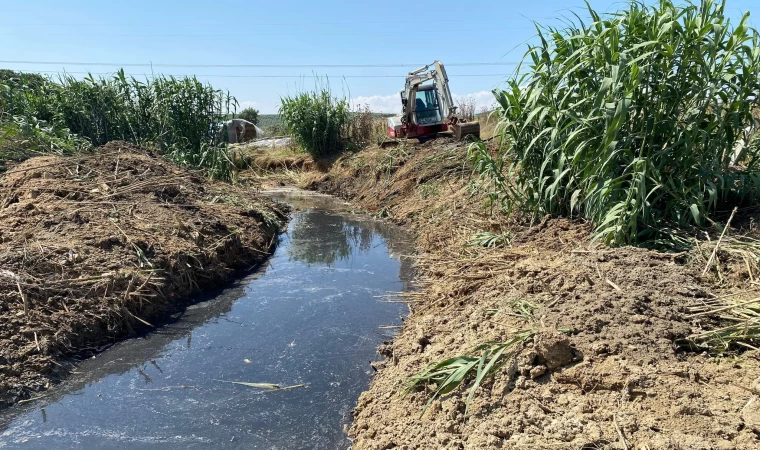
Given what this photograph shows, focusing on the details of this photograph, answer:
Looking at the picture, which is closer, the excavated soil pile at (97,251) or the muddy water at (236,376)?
the muddy water at (236,376)

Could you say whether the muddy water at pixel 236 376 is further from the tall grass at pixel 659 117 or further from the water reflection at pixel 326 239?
the tall grass at pixel 659 117

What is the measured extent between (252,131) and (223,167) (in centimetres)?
1083

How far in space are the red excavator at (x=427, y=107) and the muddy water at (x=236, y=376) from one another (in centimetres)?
772

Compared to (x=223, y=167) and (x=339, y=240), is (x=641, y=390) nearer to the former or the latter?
(x=339, y=240)

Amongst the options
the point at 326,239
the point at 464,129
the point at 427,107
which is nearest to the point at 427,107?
the point at 427,107

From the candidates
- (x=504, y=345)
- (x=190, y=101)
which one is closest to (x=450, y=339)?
(x=504, y=345)

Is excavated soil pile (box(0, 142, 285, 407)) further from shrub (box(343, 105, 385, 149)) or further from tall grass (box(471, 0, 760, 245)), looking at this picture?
shrub (box(343, 105, 385, 149))

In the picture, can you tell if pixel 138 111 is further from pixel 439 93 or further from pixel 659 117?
pixel 659 117

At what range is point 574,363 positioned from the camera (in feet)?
9.58

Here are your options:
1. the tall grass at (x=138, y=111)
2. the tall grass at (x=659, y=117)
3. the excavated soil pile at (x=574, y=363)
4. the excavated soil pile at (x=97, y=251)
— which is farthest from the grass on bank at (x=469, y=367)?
the tall grass at (x=138, y=111)

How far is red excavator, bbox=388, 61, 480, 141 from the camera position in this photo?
535 inches

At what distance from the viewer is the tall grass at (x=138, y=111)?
11.6 meters

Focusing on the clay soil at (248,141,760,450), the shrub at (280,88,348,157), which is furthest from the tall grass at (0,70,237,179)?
the clay soil at (248,141,760,450)

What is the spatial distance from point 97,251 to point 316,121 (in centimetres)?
1134
